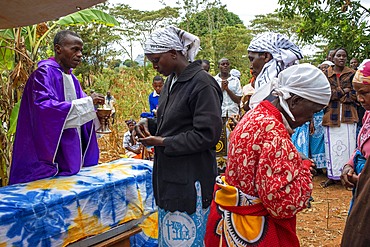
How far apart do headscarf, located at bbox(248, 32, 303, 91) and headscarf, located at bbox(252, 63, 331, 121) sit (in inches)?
56.5

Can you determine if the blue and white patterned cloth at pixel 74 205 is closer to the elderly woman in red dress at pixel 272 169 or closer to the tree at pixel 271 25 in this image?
the elderly woman in red dress at pixel 272 169

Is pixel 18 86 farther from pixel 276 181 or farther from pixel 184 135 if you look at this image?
pixel 276 181

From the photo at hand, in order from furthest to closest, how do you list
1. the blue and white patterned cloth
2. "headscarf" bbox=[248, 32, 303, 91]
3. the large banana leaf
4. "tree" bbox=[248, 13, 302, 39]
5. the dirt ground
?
1. "tree" bbox=[248, 13, 302, 39]
2. the large banana leaf
3. the dirt ground
4. "headscarf" bbox=[248, 32, 303, 91]
5. the blue and white patterned cloth

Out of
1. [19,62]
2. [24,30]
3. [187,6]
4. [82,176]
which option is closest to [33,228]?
[82,176]

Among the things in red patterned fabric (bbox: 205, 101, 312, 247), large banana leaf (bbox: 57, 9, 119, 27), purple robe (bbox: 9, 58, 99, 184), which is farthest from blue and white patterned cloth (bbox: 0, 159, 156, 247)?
large banana leaf (bbox: 57, 9, 119, 27)

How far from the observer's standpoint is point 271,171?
1921 mm

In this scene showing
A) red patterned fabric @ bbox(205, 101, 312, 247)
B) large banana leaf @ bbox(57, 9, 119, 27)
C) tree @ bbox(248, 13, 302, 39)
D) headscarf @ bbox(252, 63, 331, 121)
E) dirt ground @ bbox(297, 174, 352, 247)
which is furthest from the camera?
tree @ bbox(248, 13, 302, 39)

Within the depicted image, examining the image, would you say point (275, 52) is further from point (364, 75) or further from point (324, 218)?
point (324, 218)

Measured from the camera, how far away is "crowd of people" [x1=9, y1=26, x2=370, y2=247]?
1957mm

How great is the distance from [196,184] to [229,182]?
22.1 inches

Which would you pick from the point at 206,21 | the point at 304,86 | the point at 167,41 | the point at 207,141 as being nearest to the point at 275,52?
the point at 167,41

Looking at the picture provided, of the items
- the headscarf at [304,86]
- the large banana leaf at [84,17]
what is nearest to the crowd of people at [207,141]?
the headscarf at [304,86]

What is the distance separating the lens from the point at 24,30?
478 cm

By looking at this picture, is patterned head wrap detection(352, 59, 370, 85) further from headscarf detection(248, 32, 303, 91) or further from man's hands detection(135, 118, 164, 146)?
man's hands detection(135, 118, 164, 146)
